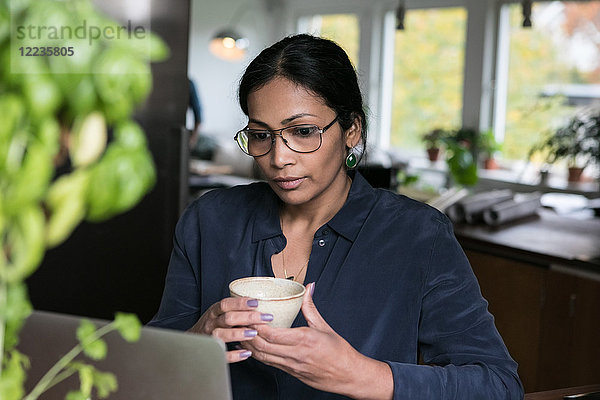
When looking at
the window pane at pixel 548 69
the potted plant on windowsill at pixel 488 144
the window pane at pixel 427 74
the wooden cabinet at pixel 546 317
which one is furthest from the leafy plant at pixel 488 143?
the wooden cabinet at pixel 546 317

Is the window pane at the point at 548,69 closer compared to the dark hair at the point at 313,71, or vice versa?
the dark hair at the point at 313,71

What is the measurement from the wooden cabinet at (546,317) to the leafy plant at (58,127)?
2290 millimetres

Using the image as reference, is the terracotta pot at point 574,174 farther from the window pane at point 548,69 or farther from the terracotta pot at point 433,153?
the terracotta pot at point 433,153

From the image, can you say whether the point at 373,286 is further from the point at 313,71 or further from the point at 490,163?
the point at 490,163

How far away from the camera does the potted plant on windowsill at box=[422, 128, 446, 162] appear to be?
20.0 ft

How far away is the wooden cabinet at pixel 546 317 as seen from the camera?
2.41 m

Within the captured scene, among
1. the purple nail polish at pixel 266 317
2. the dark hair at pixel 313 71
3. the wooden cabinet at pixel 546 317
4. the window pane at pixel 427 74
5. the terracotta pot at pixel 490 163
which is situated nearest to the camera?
the purple nail polish at pixel 266 317

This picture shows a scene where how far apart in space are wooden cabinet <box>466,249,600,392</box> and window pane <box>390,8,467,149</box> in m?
3.80

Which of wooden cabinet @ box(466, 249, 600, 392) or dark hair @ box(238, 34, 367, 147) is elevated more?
dark hair @ box(238, 34, 367, 147)

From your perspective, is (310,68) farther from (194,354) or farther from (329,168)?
(194,354)

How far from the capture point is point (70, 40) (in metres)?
0.37

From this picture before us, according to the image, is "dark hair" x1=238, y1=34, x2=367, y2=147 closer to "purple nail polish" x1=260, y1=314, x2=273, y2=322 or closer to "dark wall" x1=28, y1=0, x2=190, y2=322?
"purple nail polish" x1=260, y1=314, x2=273, y2=322

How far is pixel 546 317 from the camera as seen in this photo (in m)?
2.53

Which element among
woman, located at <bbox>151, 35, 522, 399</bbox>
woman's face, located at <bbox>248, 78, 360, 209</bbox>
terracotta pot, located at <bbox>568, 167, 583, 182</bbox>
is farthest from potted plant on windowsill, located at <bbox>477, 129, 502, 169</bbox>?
woman's face, located at <bbox>248, 78, 360, 209</bbox>
